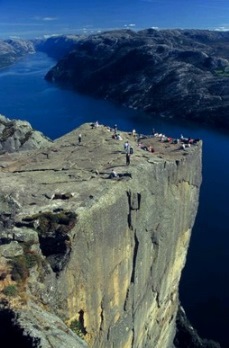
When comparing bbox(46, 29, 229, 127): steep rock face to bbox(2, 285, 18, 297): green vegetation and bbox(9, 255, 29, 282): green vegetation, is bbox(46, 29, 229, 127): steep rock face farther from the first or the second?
bbox(2, 285, 18, 297): green vegetation

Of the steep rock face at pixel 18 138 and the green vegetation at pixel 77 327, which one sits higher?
the steep rock face at pixel 18 138

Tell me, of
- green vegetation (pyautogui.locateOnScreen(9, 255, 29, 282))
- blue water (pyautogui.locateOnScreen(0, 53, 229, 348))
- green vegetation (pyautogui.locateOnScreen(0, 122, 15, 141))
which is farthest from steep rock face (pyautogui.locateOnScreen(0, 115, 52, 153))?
green vegetation (pyautogui.locateOnScreen(9, 255, 29, 282))

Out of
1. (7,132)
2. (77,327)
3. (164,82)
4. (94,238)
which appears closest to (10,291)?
(77,327)

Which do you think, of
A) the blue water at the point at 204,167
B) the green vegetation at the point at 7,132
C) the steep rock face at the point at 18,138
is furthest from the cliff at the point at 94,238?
the green vegetation at the point at 7,132

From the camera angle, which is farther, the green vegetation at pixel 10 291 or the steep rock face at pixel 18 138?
the steep rock face at pixel 18 138

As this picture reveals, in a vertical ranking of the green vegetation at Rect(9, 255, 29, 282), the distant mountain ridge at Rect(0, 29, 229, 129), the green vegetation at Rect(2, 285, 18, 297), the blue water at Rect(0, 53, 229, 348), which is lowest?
the blue water at Rect(0, 53, 229, 348)

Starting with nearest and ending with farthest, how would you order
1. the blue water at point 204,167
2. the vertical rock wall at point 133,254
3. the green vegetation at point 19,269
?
the green vegetation at point 19,269 < the vertical rock wall at point 133,254 < the blue water at point 204,167

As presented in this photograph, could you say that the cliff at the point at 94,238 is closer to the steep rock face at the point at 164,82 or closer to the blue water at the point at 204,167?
the blue water at the point at 204,167
